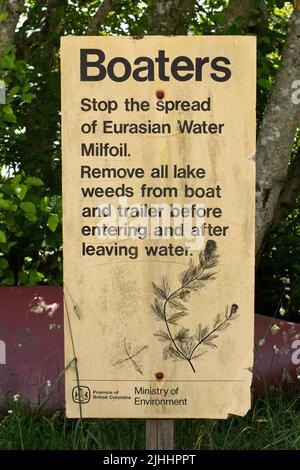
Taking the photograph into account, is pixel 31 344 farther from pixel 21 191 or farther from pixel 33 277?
pixel 21 191

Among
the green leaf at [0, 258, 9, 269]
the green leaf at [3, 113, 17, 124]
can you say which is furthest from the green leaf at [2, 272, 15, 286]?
the green leaf at [3, 113, 17, 124]

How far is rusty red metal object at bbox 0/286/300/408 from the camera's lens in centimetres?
412

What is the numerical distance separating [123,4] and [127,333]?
4.53m

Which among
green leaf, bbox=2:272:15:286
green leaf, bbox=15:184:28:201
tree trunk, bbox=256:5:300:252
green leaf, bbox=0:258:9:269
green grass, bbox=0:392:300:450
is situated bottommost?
green grass, bbox=0:392:300:450

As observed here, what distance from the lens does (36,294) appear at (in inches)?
172

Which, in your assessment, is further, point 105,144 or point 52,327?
point 52,327

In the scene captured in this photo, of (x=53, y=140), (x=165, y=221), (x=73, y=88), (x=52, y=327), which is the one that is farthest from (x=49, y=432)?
(x=53, y=140)

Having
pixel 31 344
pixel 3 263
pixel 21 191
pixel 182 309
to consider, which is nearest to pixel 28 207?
pixel 21 191

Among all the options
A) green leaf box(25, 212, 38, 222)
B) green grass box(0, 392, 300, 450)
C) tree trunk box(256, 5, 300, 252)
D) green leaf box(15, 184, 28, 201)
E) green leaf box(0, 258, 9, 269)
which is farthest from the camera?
tree trunk box(256, 5, 300, 252)

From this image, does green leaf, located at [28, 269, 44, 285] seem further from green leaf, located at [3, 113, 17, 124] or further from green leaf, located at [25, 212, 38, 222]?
green leaf, located at [3, 113, 17, 124]

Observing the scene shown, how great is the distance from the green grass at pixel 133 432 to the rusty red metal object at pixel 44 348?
13 cm

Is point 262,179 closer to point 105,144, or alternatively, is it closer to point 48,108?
point 48,108

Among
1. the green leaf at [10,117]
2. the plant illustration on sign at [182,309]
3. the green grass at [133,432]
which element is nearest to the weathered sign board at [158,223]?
the plant illustration on sign at [182,309]

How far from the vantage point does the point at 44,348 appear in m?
4.21
